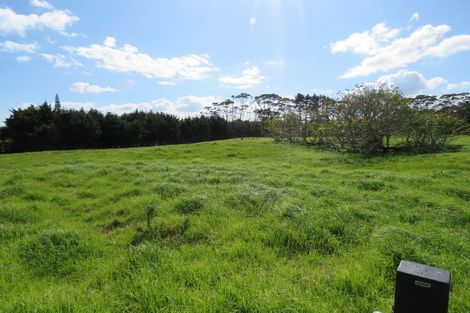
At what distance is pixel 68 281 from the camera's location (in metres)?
3.56

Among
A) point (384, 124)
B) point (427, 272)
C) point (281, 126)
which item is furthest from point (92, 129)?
point (427, 272)

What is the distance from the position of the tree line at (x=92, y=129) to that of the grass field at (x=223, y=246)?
2866 centimetres

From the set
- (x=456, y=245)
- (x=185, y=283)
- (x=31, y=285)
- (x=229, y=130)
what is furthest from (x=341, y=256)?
(x=229, y=130)

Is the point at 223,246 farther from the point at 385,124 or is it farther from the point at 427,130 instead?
the point at 427,130

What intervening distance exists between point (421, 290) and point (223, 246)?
273 centimetres

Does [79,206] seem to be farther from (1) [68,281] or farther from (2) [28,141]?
(2) [28,141]

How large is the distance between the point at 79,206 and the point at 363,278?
246 inches

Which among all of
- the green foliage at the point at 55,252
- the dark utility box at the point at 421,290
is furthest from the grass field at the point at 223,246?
the dark utility box at the point at 421,290

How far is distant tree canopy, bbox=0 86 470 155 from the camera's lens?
63.2ft

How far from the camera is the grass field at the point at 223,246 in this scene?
296 centimetres

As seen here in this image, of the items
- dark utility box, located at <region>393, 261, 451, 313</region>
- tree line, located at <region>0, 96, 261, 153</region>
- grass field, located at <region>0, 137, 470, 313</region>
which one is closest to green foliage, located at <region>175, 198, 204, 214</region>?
grass field, located at <region>0, 137, 470, 313</region>

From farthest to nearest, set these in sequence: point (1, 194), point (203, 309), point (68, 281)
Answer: point (1, 194) → point (68, 281) → point (203, 309)

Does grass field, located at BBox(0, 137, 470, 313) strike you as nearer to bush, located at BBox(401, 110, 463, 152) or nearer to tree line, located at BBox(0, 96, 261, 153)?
bush, located at BBox(401, 110, 463, 152)

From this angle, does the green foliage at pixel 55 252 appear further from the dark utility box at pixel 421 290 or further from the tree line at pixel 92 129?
the tree line at pixel 92 129
